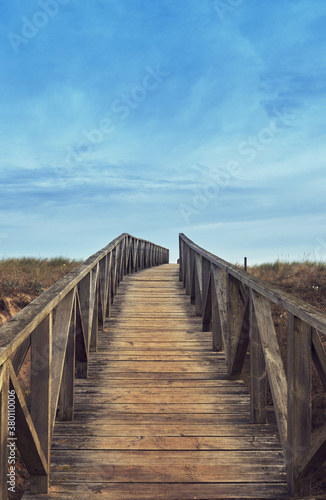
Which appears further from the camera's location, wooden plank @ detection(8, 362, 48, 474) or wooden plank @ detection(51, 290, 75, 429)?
wooden plank @ detection(51, 290, 75, 429)

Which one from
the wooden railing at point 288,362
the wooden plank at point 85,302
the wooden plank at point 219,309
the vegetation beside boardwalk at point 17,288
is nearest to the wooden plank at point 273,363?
the wooden railing at point 288,362

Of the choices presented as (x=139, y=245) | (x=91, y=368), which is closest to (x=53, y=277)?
(x=139, y=245)

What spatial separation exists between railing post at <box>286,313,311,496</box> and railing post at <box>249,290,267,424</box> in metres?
0.84

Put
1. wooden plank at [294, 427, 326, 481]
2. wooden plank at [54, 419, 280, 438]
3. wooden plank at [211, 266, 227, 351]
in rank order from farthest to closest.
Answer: wooden plank at [211, 266, 227, 351], wooden plank at [54, 419, 280, 438], wooden plank at [294, 427, 326, 481]

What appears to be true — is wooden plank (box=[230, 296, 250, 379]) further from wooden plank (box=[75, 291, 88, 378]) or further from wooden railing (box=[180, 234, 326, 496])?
wooden plank (box=[75, 291, 88, 378])

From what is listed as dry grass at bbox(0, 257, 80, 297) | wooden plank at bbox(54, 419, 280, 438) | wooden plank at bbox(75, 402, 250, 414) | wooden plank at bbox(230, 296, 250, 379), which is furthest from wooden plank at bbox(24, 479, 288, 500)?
dry grass at bbox(0, 257, 80, 297)

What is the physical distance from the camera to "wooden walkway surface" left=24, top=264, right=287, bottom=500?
2541mm

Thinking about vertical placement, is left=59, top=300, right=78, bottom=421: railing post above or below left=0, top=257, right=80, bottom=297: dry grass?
below

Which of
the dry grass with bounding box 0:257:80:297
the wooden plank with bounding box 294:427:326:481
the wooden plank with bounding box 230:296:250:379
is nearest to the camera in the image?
the wooden plank with bounding box 294:427:326:481

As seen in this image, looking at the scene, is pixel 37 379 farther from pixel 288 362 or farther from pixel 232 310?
pixel 232 310

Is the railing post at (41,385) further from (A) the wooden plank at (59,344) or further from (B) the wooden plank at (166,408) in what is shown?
(B) the wooden plank at (166,408)

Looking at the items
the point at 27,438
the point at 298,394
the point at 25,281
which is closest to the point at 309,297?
the point at 25,281

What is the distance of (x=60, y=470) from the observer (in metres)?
2.68

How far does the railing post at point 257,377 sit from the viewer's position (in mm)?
3328
